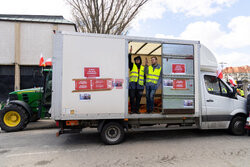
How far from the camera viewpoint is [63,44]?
4.57m

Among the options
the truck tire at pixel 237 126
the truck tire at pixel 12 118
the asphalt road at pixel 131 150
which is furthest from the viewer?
the truck tire at pixel 12 118

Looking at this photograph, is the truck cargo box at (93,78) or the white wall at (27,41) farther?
the white wall at (27,41)

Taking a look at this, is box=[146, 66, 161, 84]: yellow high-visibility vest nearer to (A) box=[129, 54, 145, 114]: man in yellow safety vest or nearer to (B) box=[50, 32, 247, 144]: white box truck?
(A) box=[129, 54, 145, 114]: man in yellow safety vest

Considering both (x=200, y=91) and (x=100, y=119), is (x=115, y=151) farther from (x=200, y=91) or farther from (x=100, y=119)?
(x=200, y=91)

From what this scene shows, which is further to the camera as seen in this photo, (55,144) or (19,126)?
(19,126)

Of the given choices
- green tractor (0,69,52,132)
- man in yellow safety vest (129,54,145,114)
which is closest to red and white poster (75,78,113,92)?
man in yellow safety vest (129,54,145,114)

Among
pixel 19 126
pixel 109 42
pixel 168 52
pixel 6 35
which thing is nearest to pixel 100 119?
pixel 109 42

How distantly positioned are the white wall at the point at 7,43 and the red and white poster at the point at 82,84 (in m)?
13.4

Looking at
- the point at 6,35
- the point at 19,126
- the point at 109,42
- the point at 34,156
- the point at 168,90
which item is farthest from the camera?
the point at 6,35

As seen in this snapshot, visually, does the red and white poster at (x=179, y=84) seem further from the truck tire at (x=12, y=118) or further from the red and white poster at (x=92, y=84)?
the truck tire at (x=12, y=118)

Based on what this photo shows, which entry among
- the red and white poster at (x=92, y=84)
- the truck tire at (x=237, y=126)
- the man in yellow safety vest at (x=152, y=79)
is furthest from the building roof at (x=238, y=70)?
the red and white poster at (x=92, y=84)

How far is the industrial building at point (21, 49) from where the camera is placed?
14.8m

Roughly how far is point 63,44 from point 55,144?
2.94 m

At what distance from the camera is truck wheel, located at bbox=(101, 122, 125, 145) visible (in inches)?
193
